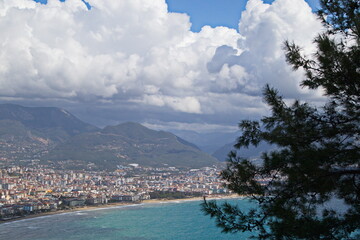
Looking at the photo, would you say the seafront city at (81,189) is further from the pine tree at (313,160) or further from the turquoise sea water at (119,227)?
the pine tree at (313,160)

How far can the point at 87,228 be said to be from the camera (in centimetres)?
3844

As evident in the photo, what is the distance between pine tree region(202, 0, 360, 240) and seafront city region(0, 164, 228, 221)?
34182 mm

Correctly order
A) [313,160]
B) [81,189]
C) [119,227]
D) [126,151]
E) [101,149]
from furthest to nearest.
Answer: [126,151] → [101,149] → [81,189] → [119,227] → [313,160]

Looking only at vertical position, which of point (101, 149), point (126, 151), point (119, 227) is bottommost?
point (119, 227)

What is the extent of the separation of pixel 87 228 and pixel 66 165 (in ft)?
298

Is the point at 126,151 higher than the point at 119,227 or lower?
higher

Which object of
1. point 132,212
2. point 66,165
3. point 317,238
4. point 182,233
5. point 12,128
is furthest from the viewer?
point 12,128

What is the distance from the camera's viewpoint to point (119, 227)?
39.4m

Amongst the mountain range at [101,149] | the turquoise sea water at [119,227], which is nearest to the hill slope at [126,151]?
the mountain range at [101,149]

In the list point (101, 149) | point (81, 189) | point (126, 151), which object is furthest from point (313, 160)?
point (126, 151)

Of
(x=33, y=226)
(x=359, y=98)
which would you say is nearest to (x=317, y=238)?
(x=359, y=98)

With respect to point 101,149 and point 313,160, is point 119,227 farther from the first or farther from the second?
point 101,149

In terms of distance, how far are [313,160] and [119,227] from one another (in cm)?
3573

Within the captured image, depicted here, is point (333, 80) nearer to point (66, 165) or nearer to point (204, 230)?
point (204, 230)
